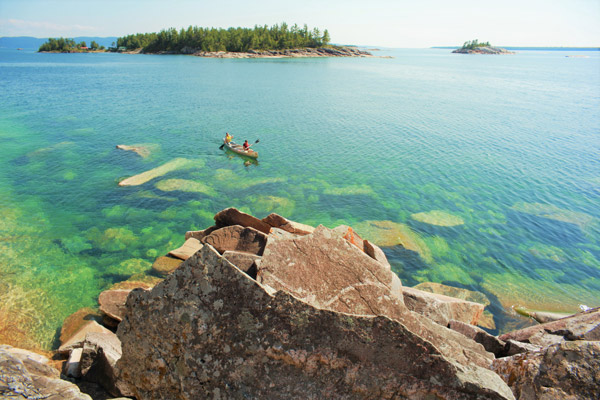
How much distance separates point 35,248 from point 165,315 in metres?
19.5

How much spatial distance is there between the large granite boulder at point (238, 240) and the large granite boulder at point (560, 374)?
350 inches

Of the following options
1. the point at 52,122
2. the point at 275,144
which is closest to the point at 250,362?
the point at 275,144

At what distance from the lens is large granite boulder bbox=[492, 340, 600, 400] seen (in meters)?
6.60

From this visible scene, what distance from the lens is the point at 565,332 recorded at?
439 inches

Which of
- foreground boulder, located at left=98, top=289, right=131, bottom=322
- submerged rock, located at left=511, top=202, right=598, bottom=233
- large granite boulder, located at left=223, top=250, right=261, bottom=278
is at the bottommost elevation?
submerged rock, located at left=511, top=202, right=598, bottom=233

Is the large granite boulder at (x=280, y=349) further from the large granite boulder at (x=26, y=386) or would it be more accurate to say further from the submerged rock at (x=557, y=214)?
the submerged rock at (x=557, y=214)

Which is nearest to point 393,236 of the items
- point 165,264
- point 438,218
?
point 438,218

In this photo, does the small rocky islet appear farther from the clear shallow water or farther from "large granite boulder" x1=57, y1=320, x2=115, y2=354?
the clear shallow water

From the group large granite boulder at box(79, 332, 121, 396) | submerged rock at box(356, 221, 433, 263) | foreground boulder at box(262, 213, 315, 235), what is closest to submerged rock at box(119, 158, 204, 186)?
foreground boulder at box(262, 213, 315, 235)

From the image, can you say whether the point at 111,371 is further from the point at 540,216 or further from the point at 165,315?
the point at 540,216

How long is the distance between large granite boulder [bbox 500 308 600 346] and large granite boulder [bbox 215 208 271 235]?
10510 mm

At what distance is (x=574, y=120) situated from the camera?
56000mm

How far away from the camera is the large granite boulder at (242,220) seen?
15.9 meters

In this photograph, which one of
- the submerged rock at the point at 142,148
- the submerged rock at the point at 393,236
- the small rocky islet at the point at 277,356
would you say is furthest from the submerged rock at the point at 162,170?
the small rocky islet at the point at 277,356
